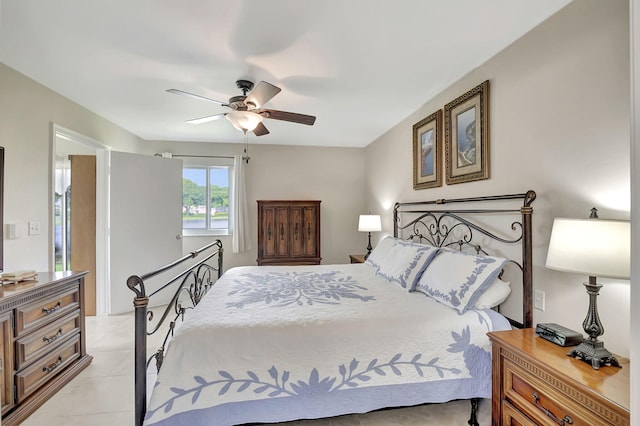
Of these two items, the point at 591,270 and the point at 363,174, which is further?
the point at 363,174

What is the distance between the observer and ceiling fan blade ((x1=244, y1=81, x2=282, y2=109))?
2109 mm

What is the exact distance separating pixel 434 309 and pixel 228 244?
3768mm

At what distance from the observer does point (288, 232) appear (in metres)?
4.54

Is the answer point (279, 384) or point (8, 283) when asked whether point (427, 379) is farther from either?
point (8, 283)

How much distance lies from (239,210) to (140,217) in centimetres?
136

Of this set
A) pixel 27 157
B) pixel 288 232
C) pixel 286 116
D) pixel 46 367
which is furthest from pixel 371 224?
pixel 27 157

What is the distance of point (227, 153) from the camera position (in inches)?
192

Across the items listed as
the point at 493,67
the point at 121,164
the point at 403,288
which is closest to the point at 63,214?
the point at 121,164

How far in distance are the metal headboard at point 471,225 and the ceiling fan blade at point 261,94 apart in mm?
1754

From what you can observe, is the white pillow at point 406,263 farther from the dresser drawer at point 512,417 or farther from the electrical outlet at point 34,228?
the electrical outlet at point 34,228

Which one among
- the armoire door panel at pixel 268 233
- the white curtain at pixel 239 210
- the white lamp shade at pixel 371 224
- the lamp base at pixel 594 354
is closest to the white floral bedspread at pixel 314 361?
the lamp base at pixel 594 354

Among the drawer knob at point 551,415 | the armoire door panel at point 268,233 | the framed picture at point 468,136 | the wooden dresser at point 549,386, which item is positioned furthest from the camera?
the armoire door panel at point 268,233

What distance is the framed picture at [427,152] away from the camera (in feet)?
9.33

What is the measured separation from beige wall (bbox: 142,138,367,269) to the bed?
2.91 m
